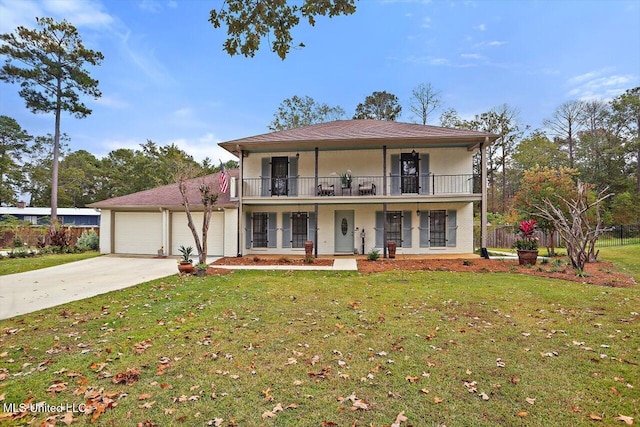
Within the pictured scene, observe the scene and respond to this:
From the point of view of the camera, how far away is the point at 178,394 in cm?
320

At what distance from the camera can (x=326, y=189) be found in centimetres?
1451

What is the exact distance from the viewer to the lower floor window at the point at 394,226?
49.5ft

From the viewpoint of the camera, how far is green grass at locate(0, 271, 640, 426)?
2.92 m

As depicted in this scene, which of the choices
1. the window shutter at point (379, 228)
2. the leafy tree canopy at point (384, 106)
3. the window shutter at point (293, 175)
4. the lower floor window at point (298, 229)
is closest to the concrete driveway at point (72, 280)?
the lower floor window at point (298, 229)

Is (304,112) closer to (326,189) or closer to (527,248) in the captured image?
(326,189)

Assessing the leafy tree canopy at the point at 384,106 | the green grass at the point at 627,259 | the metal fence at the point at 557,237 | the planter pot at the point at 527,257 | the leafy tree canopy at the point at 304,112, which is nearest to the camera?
the green grass at the point at 627,259

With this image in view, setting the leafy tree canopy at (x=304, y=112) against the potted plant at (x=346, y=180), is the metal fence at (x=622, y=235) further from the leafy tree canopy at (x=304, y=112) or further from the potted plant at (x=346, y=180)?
the leafy tree canopy at (x=304, y=112)

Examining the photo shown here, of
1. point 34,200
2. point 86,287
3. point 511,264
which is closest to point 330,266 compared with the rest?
point 511,264

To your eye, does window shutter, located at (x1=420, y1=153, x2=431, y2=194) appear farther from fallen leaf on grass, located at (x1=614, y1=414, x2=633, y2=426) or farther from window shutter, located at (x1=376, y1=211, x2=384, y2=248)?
fallen leaf on grass, located at (x1=614, y1=414, x2=633, y2=426)

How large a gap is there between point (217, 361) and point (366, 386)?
A: 5.98 ft

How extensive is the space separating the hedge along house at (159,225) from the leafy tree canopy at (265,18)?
35.4ft

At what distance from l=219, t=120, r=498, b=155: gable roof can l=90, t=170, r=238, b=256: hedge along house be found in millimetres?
2159

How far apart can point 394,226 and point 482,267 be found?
4751 mm

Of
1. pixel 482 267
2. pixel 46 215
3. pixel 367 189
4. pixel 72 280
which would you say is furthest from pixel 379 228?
pixel 46 215
